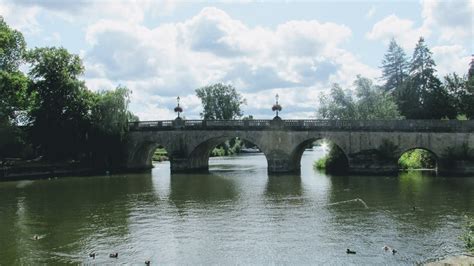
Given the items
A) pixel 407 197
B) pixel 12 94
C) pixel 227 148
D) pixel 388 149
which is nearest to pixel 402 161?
pixel 388 149

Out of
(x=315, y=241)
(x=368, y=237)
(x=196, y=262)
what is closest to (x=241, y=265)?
(x=196, y=262)

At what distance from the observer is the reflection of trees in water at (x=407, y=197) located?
26.1m

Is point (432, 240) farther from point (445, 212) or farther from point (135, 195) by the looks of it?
point (135, 195)

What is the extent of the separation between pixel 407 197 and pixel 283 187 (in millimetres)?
10487

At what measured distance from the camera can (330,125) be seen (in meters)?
49.4

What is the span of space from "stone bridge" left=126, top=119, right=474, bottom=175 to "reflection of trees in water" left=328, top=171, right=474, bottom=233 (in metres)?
3.01

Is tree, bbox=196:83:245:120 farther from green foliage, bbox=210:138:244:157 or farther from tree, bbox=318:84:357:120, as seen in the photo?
tree, bbox=318:84:357:120

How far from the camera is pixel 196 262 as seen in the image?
60.1ft

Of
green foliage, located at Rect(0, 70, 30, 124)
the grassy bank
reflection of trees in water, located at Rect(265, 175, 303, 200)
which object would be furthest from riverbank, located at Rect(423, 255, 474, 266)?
green foliage, located at Rect(0, 70, 30, 124)

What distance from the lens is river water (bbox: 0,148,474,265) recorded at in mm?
19219

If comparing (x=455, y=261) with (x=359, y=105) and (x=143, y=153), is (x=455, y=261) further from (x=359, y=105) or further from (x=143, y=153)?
(x=143, y=153)

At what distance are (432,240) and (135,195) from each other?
73.9 ft

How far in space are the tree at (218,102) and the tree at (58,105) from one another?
44.4 metres

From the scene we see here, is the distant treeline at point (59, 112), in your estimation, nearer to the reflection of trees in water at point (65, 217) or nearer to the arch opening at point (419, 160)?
the reflection of trees in water at point (65, 217)
